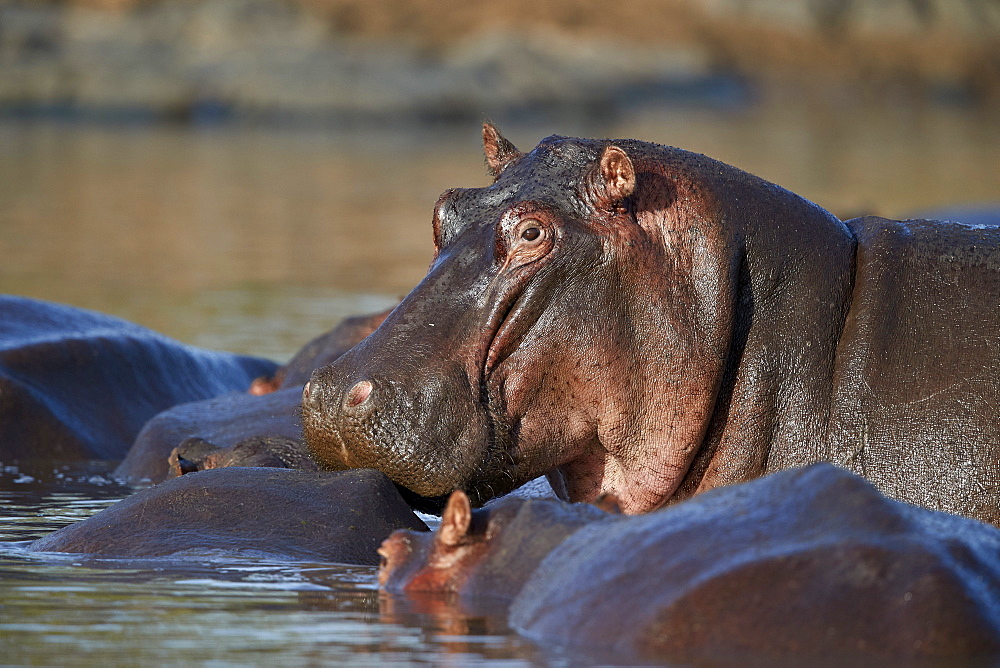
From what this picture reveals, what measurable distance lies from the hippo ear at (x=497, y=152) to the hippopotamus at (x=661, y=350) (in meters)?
0.19

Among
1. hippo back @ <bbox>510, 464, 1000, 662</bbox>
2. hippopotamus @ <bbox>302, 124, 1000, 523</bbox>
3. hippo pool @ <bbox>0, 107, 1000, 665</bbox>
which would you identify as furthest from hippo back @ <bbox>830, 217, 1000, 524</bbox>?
hippo pool @ <bbox>0, 107, 1000, 665</bbox>

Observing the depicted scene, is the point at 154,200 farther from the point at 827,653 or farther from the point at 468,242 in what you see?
the point at 827,653

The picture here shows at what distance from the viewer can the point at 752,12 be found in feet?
173

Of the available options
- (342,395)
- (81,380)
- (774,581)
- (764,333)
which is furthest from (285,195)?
(774,581)

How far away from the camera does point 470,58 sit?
43.5 metres

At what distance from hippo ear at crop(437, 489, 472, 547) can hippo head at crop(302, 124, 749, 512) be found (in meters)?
0.43

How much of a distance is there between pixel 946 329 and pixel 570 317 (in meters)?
1.05

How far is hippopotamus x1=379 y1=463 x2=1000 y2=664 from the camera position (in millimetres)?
3441

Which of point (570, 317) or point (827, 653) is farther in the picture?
point (570, 317)

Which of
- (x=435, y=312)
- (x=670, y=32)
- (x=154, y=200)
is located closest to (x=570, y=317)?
(x=435, y=312)

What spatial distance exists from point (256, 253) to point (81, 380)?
30.0ft

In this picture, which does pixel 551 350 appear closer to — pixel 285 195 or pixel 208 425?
Result: pixel 208 425

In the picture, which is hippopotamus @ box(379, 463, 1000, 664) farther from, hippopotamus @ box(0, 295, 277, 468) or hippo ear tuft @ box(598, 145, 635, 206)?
hippopotamus @ box(0, 295, 277, 468)

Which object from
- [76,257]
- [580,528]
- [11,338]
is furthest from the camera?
[76,257]
